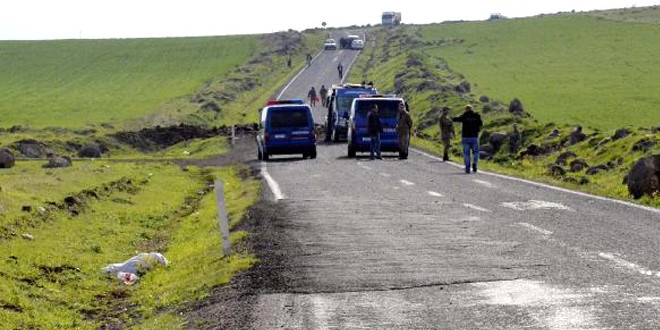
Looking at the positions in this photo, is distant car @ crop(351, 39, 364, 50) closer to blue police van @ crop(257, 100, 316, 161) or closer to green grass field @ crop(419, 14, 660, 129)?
green grass field @ crop(419, 14, 660, 129)

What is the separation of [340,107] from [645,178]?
27650 millimetres

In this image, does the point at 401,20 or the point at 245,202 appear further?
the point at 401,20

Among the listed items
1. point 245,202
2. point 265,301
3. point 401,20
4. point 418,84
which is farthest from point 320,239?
point 401,20

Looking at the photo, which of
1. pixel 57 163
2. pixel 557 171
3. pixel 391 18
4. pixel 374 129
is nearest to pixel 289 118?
pixel 374 129

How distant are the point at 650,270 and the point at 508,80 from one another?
7580 centimetres

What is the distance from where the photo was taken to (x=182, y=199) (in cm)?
2795

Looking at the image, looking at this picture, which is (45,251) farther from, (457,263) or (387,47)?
(387,47)

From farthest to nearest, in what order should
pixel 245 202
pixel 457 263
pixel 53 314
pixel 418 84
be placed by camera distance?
1. pixel 418 84
2. pixel 245 202
3. pixel 53 314
4. pixel 457 263

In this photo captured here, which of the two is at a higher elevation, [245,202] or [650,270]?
[650,270]

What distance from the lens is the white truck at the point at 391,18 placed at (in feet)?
542

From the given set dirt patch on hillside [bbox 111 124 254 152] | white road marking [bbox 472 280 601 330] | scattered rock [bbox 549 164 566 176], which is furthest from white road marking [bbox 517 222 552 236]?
dirt patch on hillside [bbox 111 124 254 152]

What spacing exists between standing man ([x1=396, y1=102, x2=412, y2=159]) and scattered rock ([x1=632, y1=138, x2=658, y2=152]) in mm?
7674

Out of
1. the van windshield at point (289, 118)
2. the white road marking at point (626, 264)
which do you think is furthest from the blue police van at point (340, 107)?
the white road marking at point (626, 264)

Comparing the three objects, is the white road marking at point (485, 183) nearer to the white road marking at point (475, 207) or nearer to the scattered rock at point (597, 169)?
the white road marking at point (475, 207)
